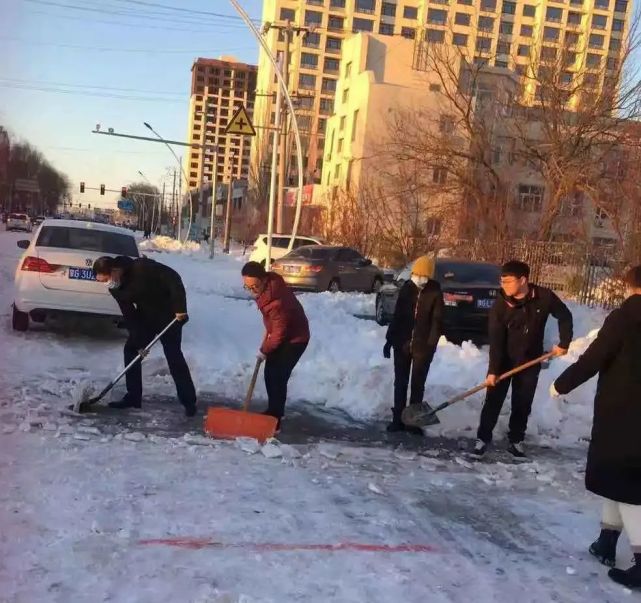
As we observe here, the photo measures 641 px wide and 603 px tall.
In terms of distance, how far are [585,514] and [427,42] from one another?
22541mm

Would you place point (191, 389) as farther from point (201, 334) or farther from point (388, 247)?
point (388, 247)

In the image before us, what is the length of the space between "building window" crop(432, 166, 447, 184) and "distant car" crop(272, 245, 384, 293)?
14.3 feet

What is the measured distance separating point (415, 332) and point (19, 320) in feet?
19.5

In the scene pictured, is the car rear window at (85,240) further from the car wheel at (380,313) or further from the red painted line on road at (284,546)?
the red painted line on road at (284,546)

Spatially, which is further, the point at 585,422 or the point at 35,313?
the point at 35,313

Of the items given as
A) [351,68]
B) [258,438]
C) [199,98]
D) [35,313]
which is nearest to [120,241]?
[35,313]

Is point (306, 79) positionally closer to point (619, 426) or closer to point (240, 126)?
point (240, 126)

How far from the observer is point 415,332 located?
21.3 feet

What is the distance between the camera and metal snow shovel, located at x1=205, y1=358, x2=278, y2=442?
229 inches

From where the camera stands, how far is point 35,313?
930 cm

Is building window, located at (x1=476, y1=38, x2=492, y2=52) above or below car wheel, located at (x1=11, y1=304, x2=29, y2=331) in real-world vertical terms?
above

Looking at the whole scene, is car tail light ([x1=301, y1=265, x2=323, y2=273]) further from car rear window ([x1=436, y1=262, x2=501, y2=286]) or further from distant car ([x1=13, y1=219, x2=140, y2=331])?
distant car ([x1=13, y1=219, x2=140, y2=331])

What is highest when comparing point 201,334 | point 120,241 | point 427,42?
point 427,42

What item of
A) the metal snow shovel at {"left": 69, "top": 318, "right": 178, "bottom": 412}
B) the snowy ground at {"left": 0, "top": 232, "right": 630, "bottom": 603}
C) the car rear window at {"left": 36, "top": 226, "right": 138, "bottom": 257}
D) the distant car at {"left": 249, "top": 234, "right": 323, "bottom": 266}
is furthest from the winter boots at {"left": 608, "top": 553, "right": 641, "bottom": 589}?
the distant car at {"left": 249, "top": 234, "right": 323, "bottom": 266}
